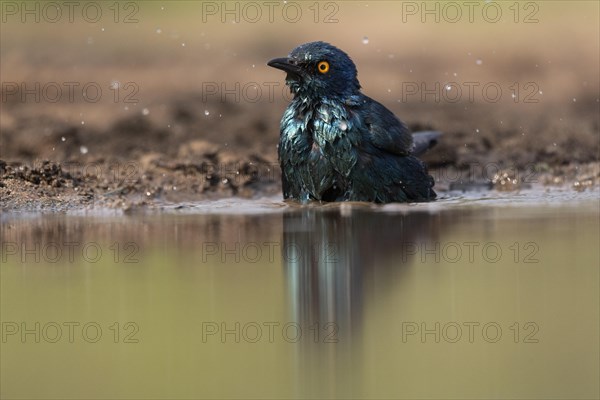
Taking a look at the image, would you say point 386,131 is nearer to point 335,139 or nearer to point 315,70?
point 335,139

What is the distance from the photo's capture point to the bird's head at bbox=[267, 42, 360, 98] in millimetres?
10633

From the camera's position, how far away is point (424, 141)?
11961 millimetres

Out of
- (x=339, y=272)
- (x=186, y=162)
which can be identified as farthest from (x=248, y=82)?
(x=339, y=272)

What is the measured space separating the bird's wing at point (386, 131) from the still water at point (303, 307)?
71cm

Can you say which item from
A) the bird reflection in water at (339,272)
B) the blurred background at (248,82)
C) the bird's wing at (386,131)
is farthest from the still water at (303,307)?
the blurred background at (248,82)

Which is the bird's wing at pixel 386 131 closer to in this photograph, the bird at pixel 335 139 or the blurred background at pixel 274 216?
the bird at pixel 335 139

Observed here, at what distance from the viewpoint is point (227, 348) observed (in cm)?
666

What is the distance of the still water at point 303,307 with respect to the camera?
19.8 feet

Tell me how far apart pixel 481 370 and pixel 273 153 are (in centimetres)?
734

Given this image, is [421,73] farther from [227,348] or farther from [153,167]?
[227,348]

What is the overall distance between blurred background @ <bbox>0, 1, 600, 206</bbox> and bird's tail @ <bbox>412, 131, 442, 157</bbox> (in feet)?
2.24

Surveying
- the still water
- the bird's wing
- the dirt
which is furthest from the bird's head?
the dirt

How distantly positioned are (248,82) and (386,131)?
16.9 ft

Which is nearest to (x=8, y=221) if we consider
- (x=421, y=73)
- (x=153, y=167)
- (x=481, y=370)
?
(x=153, y=167)
